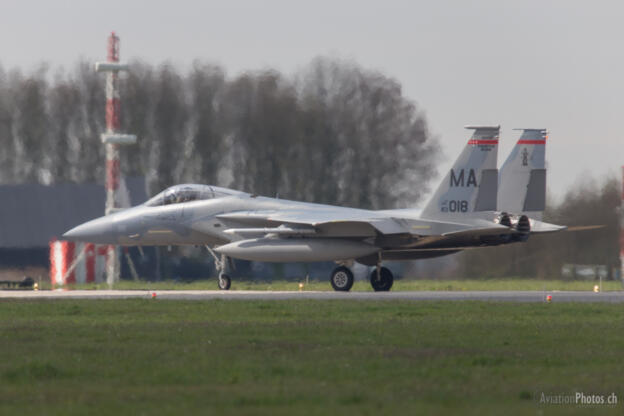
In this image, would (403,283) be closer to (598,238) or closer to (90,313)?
(598,238)

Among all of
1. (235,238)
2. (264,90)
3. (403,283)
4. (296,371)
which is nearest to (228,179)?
(264,90)

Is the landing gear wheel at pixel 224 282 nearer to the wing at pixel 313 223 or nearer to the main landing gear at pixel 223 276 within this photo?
the main landing gear at pixel 223 276

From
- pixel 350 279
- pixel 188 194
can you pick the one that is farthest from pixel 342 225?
pixel 188 194

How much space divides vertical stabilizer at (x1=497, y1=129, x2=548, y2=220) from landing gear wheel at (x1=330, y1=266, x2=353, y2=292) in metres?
5.05

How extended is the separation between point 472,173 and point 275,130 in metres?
20.3

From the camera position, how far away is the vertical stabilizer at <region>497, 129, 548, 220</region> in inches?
1276

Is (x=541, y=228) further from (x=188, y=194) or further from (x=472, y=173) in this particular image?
(x=188, y=194)

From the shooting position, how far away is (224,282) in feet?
114

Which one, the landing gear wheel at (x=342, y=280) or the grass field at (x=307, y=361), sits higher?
the landing gear wheel at (x=342, y=280)

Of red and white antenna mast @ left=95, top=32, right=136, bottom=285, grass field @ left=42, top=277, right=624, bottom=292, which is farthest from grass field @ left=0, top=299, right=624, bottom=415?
red and white antenna mast @ left=95, top=32, right=136, bottom=285

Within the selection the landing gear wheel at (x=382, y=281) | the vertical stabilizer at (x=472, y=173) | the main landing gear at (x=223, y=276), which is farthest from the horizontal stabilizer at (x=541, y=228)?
the main landing gear at (x=223, y=276)

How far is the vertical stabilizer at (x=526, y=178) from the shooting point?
3241 cm

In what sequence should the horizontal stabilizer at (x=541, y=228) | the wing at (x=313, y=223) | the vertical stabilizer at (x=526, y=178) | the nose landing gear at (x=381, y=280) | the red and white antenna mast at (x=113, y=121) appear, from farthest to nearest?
the red and white antenna mast at (x=113, y=121) → the nose landing gear at (x=381, y=280) → the vertical stabilizer at (x=526, y=178) → the wing at (x=313, y=223) → the horizontal stabilizer at (x=541, y=228)

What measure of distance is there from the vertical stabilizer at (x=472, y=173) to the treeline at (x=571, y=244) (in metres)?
5.58
